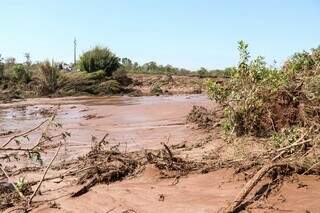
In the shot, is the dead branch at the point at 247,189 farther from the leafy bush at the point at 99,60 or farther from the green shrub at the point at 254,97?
the leafy bush at the point at 99,60

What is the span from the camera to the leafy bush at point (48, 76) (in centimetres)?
3416

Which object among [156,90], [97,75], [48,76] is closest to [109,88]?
[97,75]

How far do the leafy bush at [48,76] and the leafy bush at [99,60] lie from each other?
11.7 ft

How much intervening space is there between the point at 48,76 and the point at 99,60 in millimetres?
4890

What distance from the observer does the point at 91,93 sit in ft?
112

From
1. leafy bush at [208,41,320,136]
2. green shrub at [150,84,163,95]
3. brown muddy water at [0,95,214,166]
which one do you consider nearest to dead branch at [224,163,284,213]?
leafy bush at [208,41,320,136]

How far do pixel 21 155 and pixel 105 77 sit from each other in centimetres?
2760

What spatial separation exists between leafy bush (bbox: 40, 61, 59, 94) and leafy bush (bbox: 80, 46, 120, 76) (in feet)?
11.7

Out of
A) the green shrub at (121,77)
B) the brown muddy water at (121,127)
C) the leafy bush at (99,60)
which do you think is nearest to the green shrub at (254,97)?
the brown muddy water at (121,127)

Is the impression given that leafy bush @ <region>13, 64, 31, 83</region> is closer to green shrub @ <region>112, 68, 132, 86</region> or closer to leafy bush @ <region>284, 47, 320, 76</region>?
green shrub @ <region>112, 68, 132, 86</region>

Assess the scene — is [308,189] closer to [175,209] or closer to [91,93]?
[175,209]

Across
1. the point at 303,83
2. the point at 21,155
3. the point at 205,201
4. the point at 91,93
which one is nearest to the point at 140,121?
the point at 21,155

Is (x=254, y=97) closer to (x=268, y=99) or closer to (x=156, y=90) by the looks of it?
(x=268, y=99)

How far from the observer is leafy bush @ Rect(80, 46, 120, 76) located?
1487 inches
